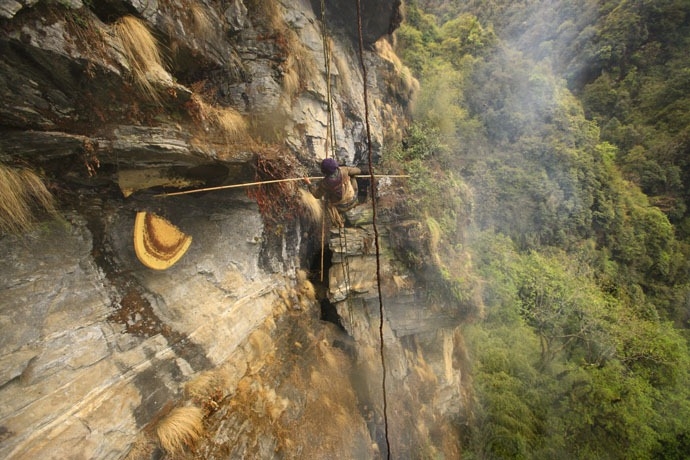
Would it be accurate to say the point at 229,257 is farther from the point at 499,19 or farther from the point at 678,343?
the point at 499,19

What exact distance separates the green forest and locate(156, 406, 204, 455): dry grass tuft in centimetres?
576

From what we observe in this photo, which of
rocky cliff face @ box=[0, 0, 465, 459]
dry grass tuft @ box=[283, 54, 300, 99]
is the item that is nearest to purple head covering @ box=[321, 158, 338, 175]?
rocky cliff face @ box=[0, 0, 465, 459]

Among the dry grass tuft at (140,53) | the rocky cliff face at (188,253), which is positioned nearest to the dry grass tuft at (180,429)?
the rocky cliff face at (188,253)

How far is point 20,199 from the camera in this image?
8.45 feet

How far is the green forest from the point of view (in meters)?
8.55

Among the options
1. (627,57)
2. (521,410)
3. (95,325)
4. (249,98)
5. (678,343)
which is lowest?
(521,410)

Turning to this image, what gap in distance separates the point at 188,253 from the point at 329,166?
2451mm

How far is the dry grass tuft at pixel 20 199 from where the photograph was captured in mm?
2461

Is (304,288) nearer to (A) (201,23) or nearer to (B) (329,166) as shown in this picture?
(B) (329,166)

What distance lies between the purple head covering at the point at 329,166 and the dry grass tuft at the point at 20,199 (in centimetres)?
287

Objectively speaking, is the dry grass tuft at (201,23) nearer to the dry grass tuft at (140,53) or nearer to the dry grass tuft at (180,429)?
the dry grass tuft at (140,53)

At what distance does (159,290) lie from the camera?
3723 mm

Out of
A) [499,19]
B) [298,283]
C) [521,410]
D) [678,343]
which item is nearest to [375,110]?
[298,283]

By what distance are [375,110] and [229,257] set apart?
19.9ft
